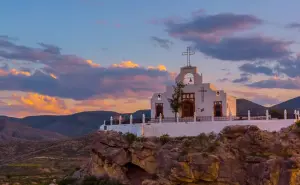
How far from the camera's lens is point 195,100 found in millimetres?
43750

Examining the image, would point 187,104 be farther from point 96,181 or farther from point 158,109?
point 96,181

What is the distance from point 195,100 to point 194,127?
494 centimetres

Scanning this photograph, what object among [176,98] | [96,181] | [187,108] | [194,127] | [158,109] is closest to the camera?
[194,127]

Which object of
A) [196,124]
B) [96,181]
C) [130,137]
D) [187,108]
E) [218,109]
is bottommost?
[96,181]

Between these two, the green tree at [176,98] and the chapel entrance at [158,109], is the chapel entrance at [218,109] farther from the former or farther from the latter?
the chapel entrance at [158,109]

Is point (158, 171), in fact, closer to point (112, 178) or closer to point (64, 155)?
point (112, 178)

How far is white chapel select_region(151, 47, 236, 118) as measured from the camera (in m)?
42.8

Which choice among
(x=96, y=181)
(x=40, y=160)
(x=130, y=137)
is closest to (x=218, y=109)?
(x=130, y=137)

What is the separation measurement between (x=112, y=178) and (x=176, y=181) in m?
6.04

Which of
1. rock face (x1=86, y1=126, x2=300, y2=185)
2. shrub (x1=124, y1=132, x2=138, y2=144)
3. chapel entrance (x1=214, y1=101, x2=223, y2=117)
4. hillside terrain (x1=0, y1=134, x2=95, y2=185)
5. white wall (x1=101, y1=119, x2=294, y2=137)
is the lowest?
hillside terrain (x1=0, y1=134, x2=95, y2=185)

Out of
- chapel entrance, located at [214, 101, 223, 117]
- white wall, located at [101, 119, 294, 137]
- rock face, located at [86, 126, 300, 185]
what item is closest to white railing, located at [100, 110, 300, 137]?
white wall, located at [101, 119, 294, 137]

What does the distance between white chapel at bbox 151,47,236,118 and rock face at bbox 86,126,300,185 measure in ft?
17.4

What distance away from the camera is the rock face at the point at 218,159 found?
3424cm

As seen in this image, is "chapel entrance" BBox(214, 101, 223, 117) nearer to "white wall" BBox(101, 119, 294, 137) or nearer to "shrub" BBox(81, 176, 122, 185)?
"white wall" BBox(101, 119, 294, 137)
